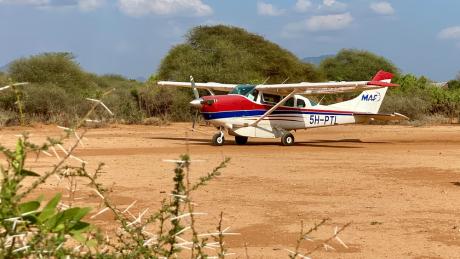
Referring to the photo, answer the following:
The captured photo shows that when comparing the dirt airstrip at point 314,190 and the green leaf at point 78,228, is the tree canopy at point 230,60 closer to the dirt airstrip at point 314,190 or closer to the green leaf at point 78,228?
the dirt airstrip at point 314,190

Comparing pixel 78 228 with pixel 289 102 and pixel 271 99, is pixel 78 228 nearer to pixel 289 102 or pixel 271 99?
pixel 271 99

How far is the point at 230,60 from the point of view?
39.9 meters

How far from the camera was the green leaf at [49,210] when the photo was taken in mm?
1741

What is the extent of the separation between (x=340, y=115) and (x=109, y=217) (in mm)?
16591

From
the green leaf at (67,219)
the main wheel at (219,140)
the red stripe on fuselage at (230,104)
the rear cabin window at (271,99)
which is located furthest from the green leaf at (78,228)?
the rear cabin window at (271,99)

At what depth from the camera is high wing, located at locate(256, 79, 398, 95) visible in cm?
2223

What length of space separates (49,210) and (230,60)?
1508 inches

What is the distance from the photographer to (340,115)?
24531 mm

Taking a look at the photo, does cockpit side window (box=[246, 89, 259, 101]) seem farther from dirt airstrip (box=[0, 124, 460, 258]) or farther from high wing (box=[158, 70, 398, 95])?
dirt airstrip (box=[0, 124, 460, 258])

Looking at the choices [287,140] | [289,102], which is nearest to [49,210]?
[287,140]

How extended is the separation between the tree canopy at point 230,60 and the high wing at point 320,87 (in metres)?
14.0

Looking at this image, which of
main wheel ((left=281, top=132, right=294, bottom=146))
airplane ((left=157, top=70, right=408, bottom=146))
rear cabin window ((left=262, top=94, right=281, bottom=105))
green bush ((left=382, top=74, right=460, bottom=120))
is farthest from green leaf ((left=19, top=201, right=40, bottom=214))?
green bush ((left=382, top=74, right=460, bottom=120))

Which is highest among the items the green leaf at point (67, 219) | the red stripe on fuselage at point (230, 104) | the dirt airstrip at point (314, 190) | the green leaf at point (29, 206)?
the red stripe on fuselage at point (230, 104)

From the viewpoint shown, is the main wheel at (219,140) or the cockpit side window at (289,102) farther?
the cockpit side window at (289,102)
